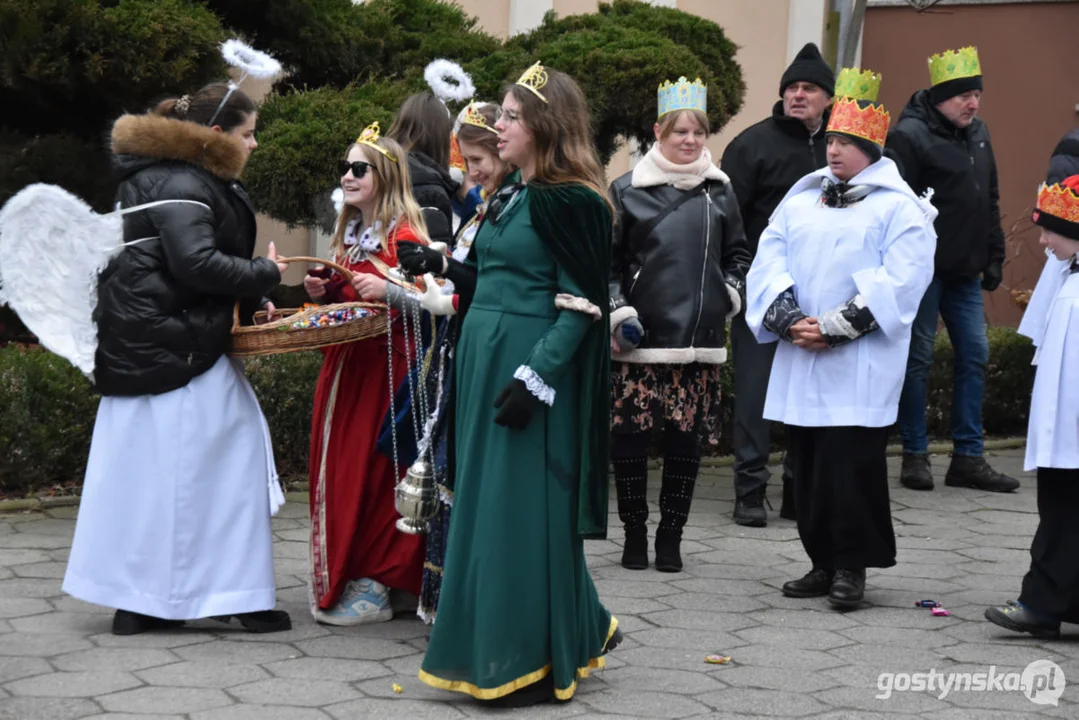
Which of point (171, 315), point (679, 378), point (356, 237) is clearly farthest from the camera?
point (679, 378)

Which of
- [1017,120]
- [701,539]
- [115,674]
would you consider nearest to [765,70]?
[1017,120]

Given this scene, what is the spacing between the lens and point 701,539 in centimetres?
713

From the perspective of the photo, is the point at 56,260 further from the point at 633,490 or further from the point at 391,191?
the point at 633,490

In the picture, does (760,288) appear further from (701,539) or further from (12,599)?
(12,599)

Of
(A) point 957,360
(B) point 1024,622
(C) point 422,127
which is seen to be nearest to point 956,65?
(A) point 957,360

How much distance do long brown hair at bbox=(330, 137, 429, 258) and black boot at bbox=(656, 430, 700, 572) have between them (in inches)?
58.7

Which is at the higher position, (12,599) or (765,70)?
(765,70)

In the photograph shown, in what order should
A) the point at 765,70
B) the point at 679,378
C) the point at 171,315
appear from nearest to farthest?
the point at 171,315 → the point at 679,378 → the point at 765,70

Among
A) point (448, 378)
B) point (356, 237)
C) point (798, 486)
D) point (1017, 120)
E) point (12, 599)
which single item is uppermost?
point (1017, 120)

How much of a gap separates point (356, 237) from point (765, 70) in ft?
27.1

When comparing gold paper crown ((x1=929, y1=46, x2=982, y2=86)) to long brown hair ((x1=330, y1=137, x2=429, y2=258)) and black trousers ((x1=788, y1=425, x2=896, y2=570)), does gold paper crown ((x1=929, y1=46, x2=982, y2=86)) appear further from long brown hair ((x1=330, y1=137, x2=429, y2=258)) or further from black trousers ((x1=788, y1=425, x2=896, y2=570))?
long brown hair ((x1=330, y1=137, x2=429, y2=258))

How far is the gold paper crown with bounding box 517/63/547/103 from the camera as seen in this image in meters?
4.73

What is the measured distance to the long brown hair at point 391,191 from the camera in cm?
563

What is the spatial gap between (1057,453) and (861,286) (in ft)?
2.93
